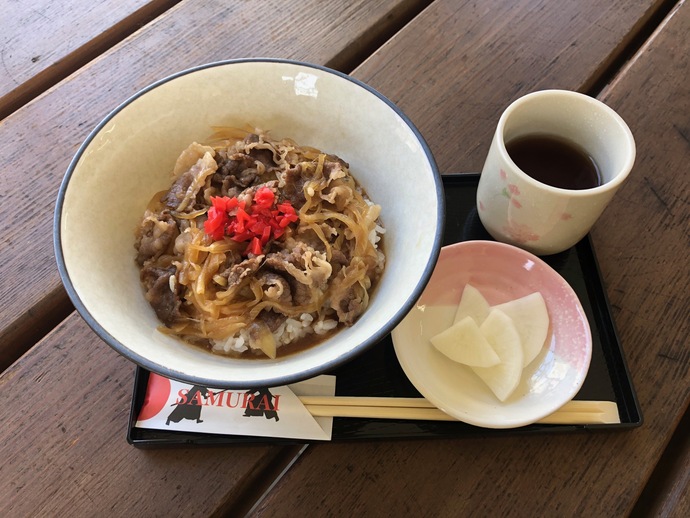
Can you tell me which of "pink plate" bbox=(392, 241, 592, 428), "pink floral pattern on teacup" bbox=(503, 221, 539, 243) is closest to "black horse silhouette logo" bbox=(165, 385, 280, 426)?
"pink plate" bbox=(392, 241, 592, 428)

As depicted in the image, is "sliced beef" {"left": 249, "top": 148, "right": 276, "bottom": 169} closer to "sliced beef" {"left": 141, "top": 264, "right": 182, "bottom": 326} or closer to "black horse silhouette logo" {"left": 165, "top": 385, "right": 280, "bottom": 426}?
"sliced beef" {"left": 141, "top": 264, "right": 182, "bottom": 326}

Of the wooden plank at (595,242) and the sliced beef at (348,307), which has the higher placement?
the sliced beef at (348,307)

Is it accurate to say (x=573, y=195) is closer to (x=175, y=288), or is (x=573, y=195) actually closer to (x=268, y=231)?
(x=268, y=231)

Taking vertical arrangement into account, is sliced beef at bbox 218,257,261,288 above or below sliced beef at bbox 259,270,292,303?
above

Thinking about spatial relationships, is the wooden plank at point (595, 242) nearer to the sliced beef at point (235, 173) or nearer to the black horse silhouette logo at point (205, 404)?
the black horse silhouette logo at point (205, 404)

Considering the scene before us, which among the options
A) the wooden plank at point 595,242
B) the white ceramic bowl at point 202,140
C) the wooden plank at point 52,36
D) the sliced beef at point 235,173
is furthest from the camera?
the wooden plank at point 52,36

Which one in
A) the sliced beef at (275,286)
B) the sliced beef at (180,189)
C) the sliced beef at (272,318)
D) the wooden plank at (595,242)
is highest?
the sliced beef at (180,189)

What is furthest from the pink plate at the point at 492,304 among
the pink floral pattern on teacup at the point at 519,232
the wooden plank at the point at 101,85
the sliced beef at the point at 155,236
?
the wooden plank at the point at 101,85
